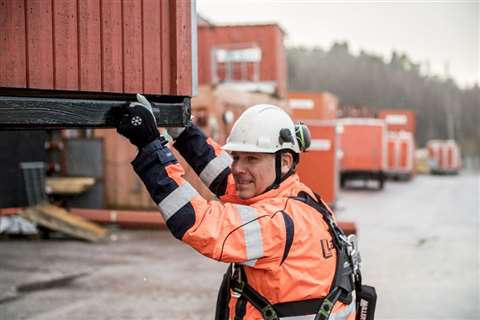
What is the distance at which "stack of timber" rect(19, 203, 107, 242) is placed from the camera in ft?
39.1

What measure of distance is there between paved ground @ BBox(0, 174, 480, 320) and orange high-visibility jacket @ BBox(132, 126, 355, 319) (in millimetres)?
4433

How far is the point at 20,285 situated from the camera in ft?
28.8

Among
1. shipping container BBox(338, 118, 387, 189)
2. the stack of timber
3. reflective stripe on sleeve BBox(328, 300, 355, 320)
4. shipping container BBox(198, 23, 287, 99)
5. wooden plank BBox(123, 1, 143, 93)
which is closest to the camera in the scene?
reflective stripe on sleeve BBox(328, 300, 355, 320)

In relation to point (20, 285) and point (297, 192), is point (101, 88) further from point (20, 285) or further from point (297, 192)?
point (20, 285)

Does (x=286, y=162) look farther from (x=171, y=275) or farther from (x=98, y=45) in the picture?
(x=171, y=275)

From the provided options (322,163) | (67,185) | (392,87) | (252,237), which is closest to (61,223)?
(67,185)

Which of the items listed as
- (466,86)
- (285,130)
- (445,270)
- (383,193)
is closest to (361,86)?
(466,86)

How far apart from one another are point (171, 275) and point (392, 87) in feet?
233

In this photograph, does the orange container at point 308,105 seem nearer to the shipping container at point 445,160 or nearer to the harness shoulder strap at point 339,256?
the shipping container at point 445,160

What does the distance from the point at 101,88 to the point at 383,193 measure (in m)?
21.3

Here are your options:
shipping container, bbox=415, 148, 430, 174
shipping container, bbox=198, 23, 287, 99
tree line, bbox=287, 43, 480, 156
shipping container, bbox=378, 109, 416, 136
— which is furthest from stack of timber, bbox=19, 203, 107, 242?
tree line, bbox=287, 43, 480, 156

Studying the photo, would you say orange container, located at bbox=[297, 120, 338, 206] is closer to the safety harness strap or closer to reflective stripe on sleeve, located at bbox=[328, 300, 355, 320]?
reflective stripe on sleeve, located at bbox=[328, 300, 355, 320]

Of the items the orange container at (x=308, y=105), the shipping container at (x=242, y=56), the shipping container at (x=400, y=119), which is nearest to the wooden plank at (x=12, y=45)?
the shipping container at (x=242, y=56)

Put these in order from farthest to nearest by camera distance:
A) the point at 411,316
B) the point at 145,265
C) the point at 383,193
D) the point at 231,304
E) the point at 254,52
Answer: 1. the point at 383,193
2. the point at 254,52
3. the point at 145,265
4. the point at 411,316
5. the point at 231,304
